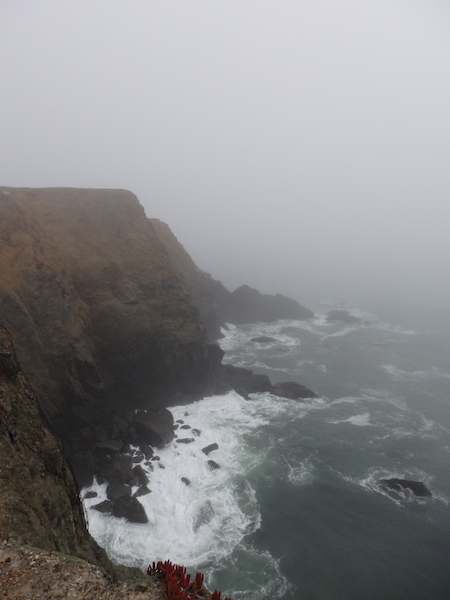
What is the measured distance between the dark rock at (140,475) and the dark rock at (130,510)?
6.62 feet

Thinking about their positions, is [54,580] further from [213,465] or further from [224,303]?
[224,303]

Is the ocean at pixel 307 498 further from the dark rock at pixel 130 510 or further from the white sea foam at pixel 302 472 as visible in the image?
the dark rock at pixel 130 510

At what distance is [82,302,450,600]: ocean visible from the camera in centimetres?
1962

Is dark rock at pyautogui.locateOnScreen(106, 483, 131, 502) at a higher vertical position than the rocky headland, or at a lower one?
lower

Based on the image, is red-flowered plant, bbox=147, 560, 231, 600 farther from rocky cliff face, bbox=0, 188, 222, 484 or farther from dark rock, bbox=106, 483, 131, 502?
rocky cliff face, bbox=0, 188, 222, 484

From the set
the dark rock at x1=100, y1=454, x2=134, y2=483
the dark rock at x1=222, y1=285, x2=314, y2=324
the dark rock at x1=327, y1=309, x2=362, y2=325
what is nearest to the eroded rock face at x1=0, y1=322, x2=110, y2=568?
the dark rock at x1=100, y1=454, x2=134, y2=483

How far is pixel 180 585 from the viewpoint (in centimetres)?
990

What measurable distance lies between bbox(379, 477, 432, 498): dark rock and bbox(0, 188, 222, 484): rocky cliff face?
19.5 m

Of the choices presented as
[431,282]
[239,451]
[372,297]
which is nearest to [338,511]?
[239,451]

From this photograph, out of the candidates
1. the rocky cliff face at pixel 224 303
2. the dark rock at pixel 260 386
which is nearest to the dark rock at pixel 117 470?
the dark rock at pixel 260 386

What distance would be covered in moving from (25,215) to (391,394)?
44.7 meters

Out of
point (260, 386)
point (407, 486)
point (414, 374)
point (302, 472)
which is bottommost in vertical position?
point (302, 472)

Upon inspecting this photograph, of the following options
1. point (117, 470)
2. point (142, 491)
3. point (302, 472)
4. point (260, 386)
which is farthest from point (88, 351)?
point (260, 386)

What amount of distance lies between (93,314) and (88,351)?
432cm
